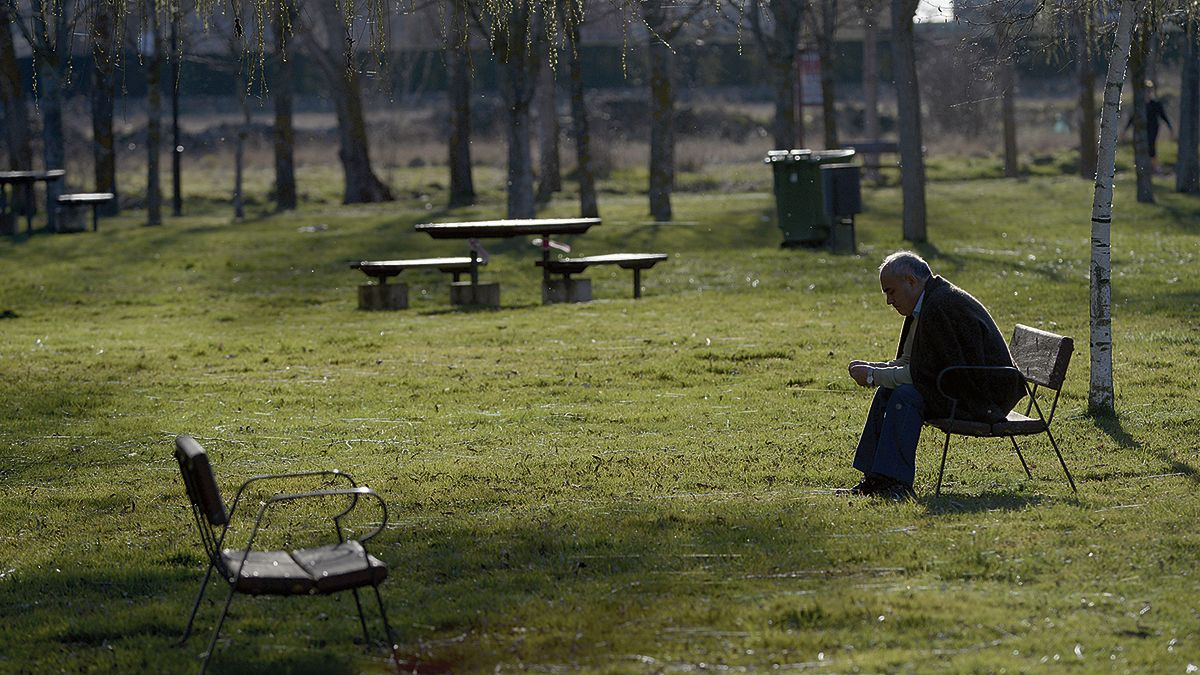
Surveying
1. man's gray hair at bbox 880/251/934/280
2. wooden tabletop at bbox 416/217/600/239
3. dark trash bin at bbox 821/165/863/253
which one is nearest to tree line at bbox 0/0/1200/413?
dark trash bin at bbox 821/165/863/253

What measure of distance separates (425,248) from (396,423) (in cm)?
1451

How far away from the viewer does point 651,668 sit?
18.9 ft

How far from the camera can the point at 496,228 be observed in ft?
63.3

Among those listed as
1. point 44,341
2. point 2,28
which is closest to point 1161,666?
point 44,341

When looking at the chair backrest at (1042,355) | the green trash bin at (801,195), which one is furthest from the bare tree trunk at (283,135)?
the chair backrest at (1042,355)

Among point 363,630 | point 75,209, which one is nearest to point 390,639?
point 363,630

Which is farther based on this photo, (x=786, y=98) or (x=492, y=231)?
(x=786, y=98)

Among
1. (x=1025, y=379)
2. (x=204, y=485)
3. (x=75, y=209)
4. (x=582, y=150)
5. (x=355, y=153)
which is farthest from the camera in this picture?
(x=355, y=153)

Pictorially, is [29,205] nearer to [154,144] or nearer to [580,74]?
[154,144]

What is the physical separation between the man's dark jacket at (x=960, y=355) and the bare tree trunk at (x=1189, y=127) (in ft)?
82.8

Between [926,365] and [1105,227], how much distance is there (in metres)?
3.00

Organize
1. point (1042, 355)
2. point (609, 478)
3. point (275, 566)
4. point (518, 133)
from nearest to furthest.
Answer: point (275, 566)
point (1042, 355)
point (609, 478)
point (518, 133)

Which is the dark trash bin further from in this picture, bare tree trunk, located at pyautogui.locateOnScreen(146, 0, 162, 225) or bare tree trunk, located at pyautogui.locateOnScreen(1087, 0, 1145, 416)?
bare tree trunk, located at pyautogui.locateOnScreen(146, 0, 162, 225)

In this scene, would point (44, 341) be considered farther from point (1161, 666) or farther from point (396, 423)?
point (1161, 666)
